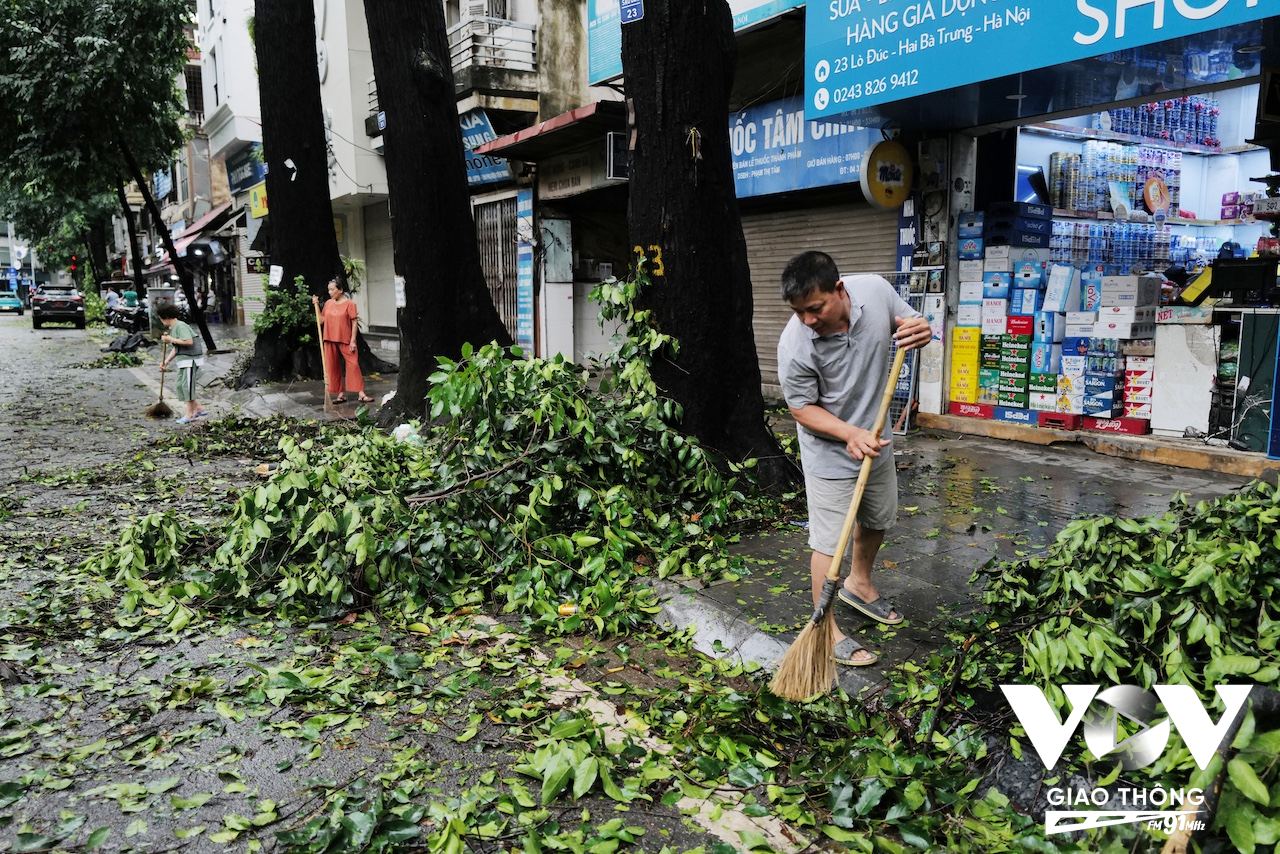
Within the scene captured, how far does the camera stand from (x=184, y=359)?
1204 centimetres

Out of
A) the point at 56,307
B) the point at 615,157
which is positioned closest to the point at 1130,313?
the point at 615,157

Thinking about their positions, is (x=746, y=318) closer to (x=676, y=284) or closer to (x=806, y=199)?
(x=676, y=284)

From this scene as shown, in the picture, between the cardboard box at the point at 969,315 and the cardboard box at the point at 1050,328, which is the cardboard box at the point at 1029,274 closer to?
the cardboard box at the point at 1050,328

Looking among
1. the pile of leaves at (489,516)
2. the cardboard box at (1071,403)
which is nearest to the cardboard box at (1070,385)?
the cardboard box at (1071,403)

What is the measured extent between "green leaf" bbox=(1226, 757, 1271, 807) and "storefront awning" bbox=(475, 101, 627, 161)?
11.0 metres

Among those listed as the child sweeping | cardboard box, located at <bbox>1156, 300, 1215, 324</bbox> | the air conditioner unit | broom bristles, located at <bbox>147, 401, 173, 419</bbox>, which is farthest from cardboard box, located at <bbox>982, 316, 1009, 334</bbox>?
broom bristles, located at <bbox>147, 401, 173, 419</bbox>

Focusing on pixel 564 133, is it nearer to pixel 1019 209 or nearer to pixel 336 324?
pixel 336 324

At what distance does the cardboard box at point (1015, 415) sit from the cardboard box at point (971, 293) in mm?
1171

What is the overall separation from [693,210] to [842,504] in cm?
261

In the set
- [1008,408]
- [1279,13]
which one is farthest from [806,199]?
[1279,13]

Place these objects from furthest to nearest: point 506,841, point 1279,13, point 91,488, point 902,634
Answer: point 91,488
point 1279,13
point 902,634
point 506,841

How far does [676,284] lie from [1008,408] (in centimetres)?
493

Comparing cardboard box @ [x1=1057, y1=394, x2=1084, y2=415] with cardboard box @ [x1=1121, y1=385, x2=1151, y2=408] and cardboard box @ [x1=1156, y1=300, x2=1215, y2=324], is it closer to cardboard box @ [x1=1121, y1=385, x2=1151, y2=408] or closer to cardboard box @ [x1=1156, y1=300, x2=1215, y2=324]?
cardboard box @ [x1=1121, y1=385, x2=1151, y2=408]

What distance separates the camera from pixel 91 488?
8.18m
